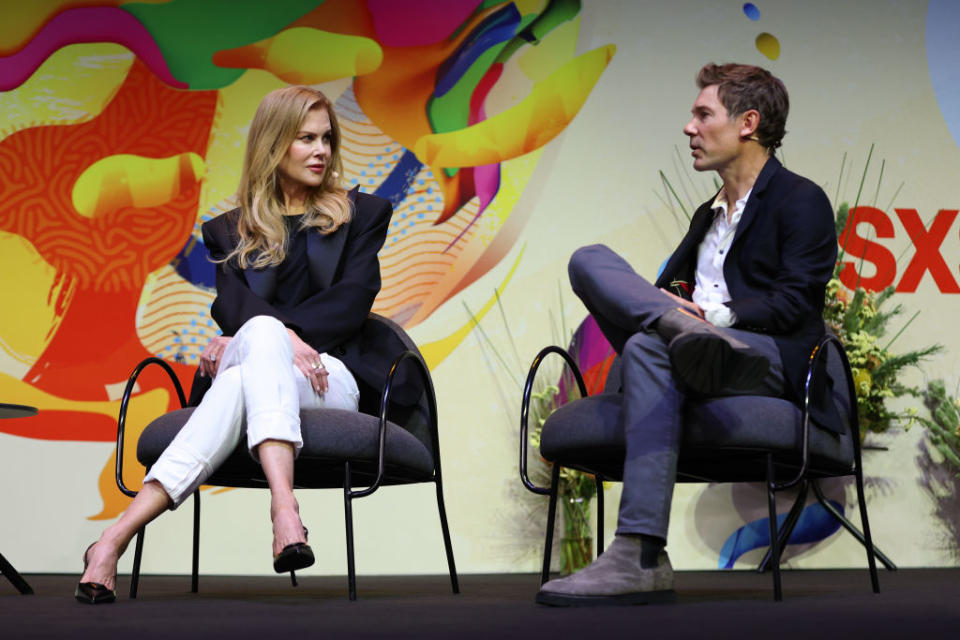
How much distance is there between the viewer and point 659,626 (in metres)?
1.65

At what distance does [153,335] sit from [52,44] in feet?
4.22

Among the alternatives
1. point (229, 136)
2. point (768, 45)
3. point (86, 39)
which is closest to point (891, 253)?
point (768, 45)

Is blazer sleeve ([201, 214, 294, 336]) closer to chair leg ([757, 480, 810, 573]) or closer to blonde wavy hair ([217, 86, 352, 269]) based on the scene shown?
blonde wavy hair ([217, 86, 352, 269])

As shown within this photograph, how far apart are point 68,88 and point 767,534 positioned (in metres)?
3.35

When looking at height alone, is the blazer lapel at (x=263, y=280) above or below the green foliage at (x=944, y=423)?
above

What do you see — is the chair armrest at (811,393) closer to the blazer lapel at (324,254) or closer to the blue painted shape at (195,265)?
the blazer lapel at (324,254)

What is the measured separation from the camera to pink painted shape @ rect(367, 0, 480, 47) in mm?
4441

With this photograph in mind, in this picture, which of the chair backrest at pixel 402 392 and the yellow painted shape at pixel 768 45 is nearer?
the chair backrest at pixel 402 392

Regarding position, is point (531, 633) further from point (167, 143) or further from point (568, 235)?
point (167, 143)

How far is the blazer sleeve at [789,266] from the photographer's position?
93.8 inches

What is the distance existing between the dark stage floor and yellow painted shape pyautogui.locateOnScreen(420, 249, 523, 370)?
1.41 metres

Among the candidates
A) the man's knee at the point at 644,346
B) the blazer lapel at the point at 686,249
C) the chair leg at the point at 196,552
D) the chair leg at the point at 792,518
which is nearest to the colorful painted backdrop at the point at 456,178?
the chair leg at the point at 792,518

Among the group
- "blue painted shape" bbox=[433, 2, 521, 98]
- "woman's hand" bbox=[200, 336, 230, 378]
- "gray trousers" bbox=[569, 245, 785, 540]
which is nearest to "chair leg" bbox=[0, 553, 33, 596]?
"woman's hand" bbox=[200, 336, 230, 378]

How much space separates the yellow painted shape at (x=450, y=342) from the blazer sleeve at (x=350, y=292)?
4.58ft
